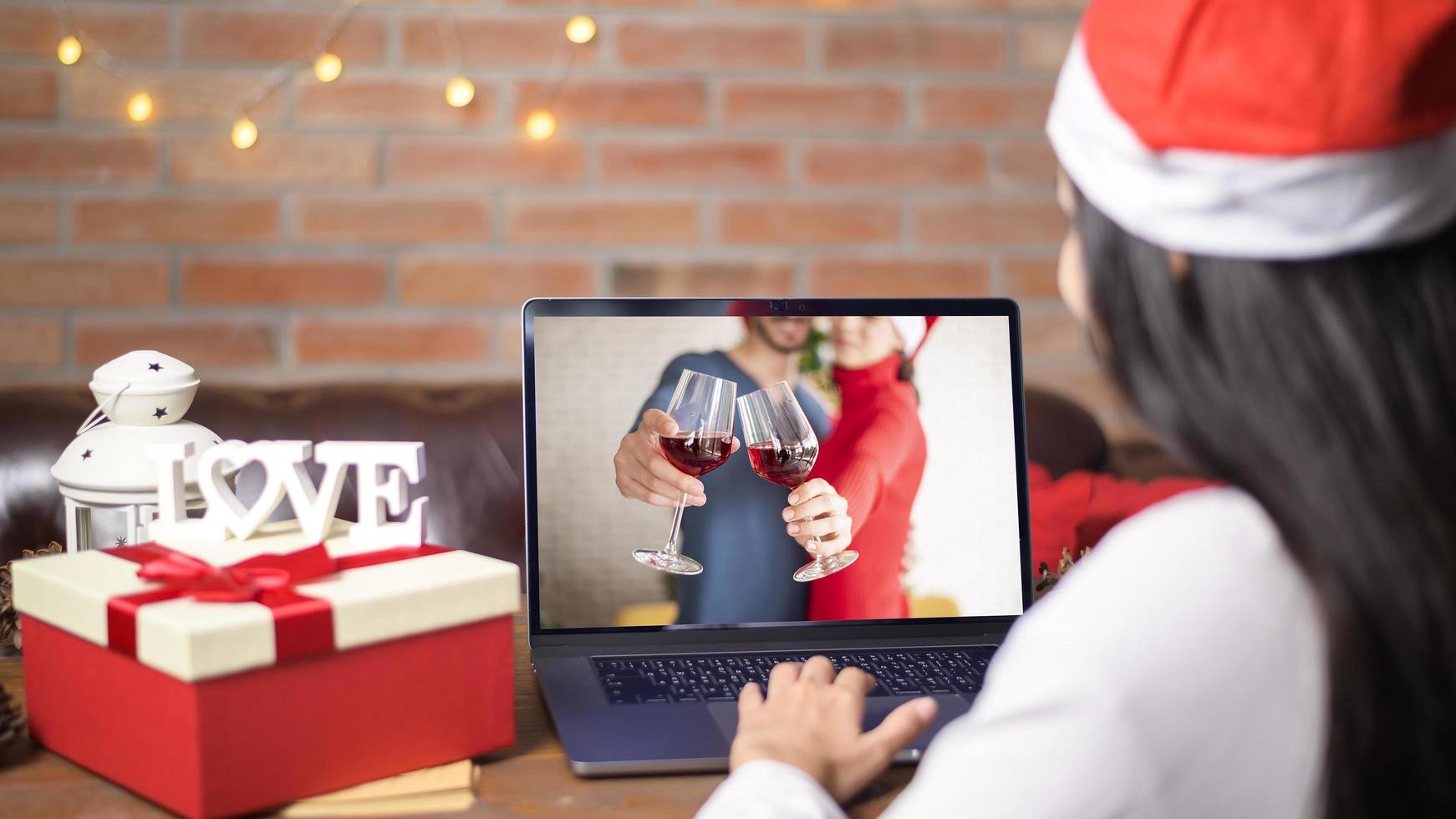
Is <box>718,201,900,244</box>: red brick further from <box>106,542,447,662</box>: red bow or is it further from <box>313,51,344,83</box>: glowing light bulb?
<box>106,542,447,662</box>: red bow

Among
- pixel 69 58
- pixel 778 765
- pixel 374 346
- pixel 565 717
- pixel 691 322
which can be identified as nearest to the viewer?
pixel 778 765

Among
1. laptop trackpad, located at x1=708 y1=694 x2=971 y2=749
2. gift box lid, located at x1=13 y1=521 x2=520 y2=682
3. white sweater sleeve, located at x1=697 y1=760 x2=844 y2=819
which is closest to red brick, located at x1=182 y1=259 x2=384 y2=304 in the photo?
gift box lid, located at x1=13 y1=521 x2=520 y2=682

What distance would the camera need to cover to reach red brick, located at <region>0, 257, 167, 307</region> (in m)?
1.83

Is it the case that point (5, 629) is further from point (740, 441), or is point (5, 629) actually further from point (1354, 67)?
point (1354, 67)

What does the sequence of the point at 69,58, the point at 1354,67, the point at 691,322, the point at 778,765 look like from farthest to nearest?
the point at 69,58
the point at 691,322
the point at 778,765
the point at 1354,67

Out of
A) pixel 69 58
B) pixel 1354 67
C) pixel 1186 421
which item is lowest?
pixel 1186 421

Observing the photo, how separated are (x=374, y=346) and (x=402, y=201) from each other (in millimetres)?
237

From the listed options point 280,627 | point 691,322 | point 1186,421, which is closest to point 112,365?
point 280,627

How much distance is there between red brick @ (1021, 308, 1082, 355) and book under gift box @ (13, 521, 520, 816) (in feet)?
4.70

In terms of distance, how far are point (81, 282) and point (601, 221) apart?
0.81 m

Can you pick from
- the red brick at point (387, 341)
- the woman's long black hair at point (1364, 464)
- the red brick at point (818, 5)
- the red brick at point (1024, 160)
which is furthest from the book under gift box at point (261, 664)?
the red brick at point (1024, 160)

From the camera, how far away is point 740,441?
1.10 m

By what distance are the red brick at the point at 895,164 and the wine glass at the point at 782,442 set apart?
3.16 ft

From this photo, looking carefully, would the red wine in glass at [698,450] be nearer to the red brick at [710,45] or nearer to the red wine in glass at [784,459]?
the red wine in glass at [784,459]
